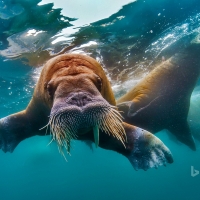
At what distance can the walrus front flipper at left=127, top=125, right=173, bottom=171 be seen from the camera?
4.21m

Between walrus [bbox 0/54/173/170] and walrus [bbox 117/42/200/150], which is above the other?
walrus [bbox 0/54/173/170]

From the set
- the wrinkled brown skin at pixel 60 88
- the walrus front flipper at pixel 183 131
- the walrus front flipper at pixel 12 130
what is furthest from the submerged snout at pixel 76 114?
the walrus front flipper at pixel 183 131

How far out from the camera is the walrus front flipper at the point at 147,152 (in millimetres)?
4211

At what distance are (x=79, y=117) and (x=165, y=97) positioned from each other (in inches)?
178

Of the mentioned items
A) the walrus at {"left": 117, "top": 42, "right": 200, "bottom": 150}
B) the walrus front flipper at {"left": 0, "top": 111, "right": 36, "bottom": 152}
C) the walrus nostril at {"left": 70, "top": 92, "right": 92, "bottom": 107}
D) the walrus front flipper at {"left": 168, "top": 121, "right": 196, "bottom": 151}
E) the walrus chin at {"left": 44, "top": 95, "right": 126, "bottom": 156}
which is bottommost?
the walrus front flipper at {"left": 168, "top": 121, "right": 196, "bottom": 151}

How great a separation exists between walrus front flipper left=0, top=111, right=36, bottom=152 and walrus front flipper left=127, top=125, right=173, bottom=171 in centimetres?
237

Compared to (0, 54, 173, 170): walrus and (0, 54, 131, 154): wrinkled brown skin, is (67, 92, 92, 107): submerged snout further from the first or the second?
(0, 54, 131, 154): wrinkled brown skin

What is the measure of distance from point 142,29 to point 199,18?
224 centimetres

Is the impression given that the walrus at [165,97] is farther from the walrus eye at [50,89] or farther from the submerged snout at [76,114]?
the submerged snout at [76,114]

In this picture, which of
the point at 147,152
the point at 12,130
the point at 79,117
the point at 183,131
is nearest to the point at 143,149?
the point at 147,152

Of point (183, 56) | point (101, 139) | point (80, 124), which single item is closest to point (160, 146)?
point (101, 139)

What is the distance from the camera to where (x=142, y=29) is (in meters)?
8.94

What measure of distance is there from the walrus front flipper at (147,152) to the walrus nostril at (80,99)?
1852 millimetres

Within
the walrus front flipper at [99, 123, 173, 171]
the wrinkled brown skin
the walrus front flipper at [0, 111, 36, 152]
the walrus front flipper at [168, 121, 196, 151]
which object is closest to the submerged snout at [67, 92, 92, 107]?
the wrinkled brown skin
